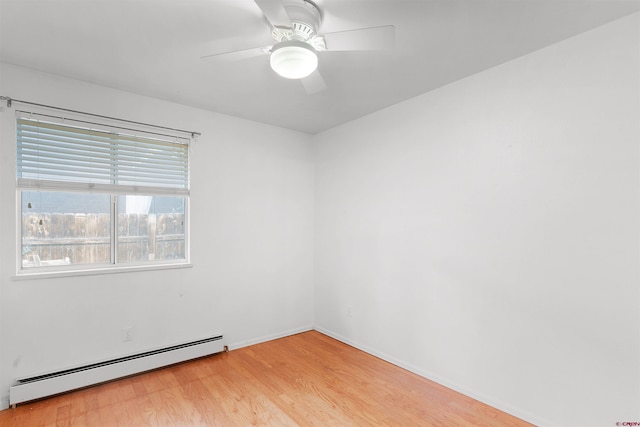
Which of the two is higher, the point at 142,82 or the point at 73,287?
the point at 142,82

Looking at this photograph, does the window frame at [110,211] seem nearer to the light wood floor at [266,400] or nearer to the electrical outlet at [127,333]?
the electrical outlet at [127,333]

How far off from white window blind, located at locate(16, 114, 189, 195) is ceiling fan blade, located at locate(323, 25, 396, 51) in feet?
6.83

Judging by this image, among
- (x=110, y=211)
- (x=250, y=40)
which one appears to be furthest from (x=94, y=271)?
(x=250, y=40)

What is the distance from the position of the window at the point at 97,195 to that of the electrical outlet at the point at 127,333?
1.91ft

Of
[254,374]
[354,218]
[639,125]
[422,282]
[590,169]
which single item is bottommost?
[254,374]

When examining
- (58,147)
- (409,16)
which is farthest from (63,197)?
(409,16)

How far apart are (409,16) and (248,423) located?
9.38ft

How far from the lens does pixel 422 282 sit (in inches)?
113

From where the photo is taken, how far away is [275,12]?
59.6 inches

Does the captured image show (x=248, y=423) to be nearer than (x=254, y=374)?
Yes

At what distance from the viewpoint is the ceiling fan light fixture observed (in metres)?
1.66

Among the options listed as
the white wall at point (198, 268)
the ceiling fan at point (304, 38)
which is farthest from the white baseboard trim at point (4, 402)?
the ceiling fan at point (304, 38)

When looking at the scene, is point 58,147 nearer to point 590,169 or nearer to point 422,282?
point 422,282

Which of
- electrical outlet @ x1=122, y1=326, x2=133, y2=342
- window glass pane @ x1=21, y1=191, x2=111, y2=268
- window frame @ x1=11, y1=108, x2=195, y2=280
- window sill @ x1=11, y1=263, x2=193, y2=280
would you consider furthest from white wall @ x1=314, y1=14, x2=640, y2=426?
window glass pane @ x1=21, y1=191, x2=111, y2=268
